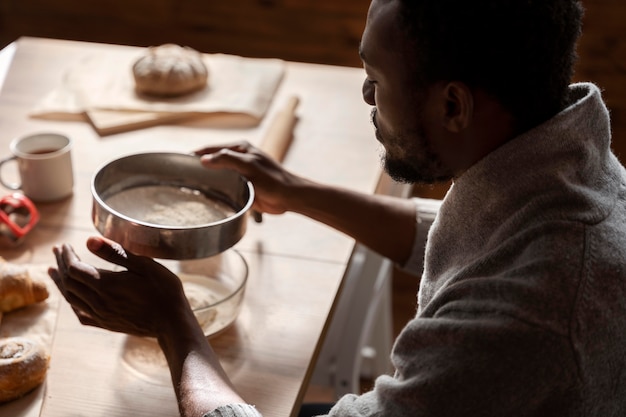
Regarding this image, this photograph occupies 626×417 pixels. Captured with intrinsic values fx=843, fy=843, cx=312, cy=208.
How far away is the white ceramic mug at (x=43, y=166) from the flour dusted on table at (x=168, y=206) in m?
0.23

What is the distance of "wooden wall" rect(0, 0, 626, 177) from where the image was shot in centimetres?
299

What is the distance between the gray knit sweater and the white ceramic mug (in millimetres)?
779

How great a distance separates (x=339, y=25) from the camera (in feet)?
10.2

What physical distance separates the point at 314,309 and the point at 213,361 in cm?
25

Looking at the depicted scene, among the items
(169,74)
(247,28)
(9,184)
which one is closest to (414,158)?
(9,184)

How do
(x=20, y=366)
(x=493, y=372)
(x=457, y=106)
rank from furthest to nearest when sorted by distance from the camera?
(x=20, y=366) → (x=457, y=106) → (x=493, y=372)

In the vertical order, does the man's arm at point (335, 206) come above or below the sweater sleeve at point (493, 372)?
below

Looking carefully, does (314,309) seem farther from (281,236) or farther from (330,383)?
(330,383)

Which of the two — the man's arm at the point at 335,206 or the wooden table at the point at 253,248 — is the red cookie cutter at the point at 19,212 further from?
the man's arm at the point at 335,206

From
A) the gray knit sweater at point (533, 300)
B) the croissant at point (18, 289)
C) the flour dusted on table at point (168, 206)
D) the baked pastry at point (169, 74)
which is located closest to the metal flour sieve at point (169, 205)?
the flour dusted on table at point (168, 206)

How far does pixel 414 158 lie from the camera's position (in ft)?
3.35

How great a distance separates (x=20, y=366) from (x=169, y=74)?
922 mm

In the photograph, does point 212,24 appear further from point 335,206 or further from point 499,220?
point 499,220

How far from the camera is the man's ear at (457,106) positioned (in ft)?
2.98
